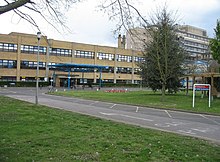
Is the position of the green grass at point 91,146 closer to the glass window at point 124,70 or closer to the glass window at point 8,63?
the glass window at point 8,63

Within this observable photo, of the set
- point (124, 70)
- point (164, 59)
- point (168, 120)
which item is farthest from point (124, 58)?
point (168, 120)

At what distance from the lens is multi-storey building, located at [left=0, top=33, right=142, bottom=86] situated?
65.9 meters

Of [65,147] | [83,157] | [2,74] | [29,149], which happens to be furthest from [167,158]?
[2,74]

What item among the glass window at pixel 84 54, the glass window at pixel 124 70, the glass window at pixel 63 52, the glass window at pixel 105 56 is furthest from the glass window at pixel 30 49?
the glass window at pixel 124 70

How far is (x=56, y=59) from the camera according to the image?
238 feet

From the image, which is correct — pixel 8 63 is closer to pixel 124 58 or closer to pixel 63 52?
pixel 63 52

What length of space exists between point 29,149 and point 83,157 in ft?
4.44

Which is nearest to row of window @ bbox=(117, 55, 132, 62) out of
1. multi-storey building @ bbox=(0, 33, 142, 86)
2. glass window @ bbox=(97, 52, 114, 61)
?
multi-storey building @ bbox=(0, 33, 142, 86)

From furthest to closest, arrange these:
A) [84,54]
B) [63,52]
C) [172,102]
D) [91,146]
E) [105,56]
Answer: [105,56]
[84,54]
[63,52]
[172,102]
[91,146]

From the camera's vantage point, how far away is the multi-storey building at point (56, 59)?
65938 millimetres

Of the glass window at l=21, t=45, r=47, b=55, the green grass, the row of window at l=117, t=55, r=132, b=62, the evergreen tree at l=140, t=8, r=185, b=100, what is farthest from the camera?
the row of window at l=117, t=55, r=132, b=62

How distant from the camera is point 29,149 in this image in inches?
250

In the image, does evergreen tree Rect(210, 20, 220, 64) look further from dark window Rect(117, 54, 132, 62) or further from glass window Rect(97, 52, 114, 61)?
dark window Rect(117, 54, 132, 62)

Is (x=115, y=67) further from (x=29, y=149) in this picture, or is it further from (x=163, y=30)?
(x=29, y=149)
